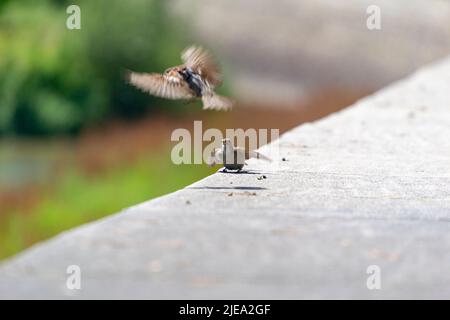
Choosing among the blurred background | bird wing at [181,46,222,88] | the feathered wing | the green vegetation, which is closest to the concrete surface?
the blurred background

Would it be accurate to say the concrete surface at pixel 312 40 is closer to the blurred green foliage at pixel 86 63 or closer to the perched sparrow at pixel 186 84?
the blurred green foliage at pixel 86 63

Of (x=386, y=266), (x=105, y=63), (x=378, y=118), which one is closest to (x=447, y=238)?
(x=386, y=266)

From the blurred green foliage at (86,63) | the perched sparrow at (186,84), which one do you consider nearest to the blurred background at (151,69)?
the blurred green foliage at (86,63)

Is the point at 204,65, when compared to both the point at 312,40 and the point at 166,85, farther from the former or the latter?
the point at 312,40

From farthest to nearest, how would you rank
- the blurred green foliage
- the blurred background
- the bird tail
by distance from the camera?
the blurred green foliage
the blurred background
the bird tail

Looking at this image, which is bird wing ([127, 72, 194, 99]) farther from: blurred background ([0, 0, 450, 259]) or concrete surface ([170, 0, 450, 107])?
concrete surface ([170, 0, 450, 107])

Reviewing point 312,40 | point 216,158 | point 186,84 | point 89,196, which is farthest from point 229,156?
point 312,40
